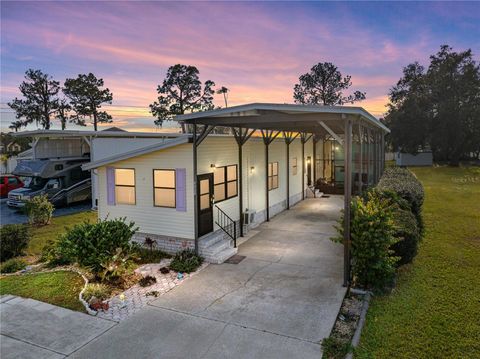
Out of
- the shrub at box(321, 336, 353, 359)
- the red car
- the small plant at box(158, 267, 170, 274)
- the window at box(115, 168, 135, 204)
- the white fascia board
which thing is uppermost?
the white fascia board

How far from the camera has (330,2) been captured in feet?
40.4

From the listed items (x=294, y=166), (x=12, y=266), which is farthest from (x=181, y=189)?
(x=294, y=166)

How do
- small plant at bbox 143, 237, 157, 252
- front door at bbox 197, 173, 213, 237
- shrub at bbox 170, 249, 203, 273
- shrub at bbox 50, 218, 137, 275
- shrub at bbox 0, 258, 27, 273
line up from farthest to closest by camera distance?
small plant at bbox 143, 237, 157, 252 < front door at bbox 197, 173, 213, 237 < shrub at bbox 0, 258, 27, 273 < shrub at bbox 170, 249, 203, 273 < shrub at bbox 50, 218, 137, 275

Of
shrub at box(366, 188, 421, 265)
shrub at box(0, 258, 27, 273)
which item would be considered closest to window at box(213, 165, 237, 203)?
shrub at box(366, 188, 421, 265)

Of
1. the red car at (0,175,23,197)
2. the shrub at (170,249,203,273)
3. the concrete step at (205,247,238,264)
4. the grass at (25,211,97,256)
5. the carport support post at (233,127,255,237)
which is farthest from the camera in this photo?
the red car at (0,175,23,197)

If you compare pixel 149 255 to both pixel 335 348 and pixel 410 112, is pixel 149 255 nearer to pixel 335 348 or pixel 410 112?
pixel 335 348

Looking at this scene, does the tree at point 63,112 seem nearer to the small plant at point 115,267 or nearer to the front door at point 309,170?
the front door at point 309,170

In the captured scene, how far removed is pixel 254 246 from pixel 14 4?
8.95m

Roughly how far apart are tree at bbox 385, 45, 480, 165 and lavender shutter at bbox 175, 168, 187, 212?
36306mm

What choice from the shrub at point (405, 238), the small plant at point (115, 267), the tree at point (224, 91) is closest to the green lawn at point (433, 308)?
the shrub at point (405, 238)

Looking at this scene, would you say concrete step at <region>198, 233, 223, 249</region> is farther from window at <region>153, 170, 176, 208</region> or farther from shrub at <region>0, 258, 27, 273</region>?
shrub at <region>0, 258, 27, 273</region>

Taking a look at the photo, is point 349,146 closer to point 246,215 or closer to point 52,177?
point 246,215

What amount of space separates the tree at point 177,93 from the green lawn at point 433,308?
27.0 metres

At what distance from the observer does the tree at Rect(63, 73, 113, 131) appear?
33156 millimetres
